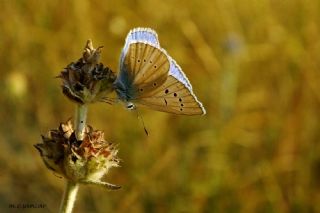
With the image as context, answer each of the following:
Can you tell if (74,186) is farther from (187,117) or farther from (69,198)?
(187,117)

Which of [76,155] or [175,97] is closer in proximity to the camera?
[76,155]

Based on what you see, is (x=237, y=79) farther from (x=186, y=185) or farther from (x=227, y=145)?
(x=186, y=185)

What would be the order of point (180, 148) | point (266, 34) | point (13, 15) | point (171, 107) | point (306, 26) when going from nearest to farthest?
point (171, 107)
point (180, 148)
point (13, 15)
point (306, 26)
point (266, 34)

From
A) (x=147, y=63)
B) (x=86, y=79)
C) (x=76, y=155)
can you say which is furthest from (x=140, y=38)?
(x=76, y=155)

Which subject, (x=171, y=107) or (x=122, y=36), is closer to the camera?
(x=171, y=107)

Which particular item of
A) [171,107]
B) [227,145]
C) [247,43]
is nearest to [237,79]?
[247,43]

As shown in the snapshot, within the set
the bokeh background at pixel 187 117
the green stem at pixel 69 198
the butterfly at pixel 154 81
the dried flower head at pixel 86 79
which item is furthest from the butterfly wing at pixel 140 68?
the bokeh background at pixel 187 117
